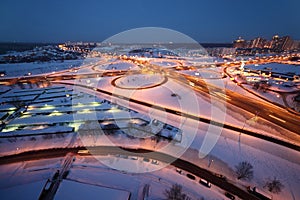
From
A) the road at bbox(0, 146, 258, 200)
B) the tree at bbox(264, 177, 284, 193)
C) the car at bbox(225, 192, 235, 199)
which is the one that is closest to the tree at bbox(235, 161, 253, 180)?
the road at bbox(0, 146, 258, 200)

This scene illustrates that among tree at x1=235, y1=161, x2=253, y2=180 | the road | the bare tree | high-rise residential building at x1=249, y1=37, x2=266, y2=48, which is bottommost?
the road

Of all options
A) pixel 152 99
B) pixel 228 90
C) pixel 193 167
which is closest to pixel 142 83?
pixel 152 99

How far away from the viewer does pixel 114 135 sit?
17.0m

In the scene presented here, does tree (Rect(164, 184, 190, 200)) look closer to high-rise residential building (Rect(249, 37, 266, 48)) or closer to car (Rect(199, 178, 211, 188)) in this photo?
car (Rect(199, 178, 211, 188))

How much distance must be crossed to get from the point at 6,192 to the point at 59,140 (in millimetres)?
6005

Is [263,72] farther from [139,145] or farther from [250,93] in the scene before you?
[139,145]

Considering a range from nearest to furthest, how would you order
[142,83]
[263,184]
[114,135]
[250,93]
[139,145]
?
[263,184] → [139,145] → [114,135] → [250,93] → [142,83]

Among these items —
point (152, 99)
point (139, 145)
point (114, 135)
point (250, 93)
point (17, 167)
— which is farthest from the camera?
point (250, 93)

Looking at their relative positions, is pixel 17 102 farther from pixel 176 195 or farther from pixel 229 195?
pixel 229 195

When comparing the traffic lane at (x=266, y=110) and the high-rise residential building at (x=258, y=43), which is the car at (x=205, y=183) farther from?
the high-rise residential building at (x=258, y=43)

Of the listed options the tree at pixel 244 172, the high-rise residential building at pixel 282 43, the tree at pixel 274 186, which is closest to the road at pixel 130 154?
the tree at pixel 244 172

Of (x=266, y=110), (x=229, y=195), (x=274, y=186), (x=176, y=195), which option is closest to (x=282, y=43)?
(x=266, y=110)

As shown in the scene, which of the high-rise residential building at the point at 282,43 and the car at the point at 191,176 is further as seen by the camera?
the high-rise residential building at the point at 282,43

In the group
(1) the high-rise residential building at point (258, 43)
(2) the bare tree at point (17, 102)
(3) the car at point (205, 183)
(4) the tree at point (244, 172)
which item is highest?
(1) the high-rise residential building at point (258, 43)
